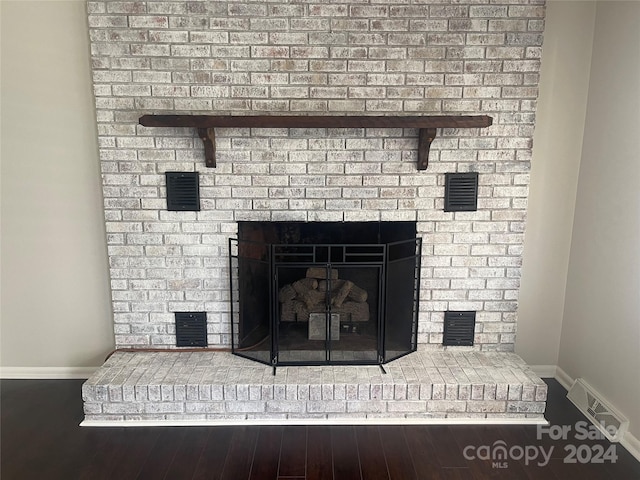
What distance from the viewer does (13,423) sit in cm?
232

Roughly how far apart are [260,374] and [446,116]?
1689mm

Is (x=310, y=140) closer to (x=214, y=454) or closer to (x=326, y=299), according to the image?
(x=326, y=299)

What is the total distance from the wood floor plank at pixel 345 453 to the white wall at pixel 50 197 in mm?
1573

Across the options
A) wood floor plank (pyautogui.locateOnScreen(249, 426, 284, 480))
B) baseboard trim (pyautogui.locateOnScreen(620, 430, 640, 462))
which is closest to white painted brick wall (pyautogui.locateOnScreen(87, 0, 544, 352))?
wood floor plank (pyautogui.locateOnScreen(249, 426, 284, 480))

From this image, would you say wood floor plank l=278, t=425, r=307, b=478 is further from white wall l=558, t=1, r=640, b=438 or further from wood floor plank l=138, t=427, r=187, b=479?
white wall l=558, t=1, r=640, b=438

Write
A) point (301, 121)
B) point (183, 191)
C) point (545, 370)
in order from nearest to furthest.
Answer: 1. point (301, 121)
2. point (183, 191)
3. point (545, 370)

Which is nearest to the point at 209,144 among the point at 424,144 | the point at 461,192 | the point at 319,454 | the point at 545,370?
the point at 424,144

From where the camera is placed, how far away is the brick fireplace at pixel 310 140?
2.32 meters

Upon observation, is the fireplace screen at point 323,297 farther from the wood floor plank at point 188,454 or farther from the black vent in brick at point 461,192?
the wood floor plank at point 188,454

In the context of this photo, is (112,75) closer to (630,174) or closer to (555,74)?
(555,74)

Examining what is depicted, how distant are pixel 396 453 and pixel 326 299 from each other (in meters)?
0.84

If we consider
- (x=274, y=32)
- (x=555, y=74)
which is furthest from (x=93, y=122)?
(x=555, y=74)

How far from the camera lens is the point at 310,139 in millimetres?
2422

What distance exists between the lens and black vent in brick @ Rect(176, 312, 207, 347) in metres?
2.58
